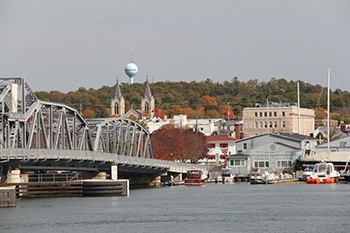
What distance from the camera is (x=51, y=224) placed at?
80.0m

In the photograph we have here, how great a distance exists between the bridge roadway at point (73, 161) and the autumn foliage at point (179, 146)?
44877 millimetres

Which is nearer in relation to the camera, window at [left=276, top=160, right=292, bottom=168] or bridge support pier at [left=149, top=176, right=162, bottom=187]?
bridge support pier at [left=149, top=176, right=162, bottom=187]

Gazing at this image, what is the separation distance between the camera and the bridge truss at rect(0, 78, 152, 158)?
→ 116 metres

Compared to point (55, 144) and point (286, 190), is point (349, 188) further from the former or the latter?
point (55, 144)

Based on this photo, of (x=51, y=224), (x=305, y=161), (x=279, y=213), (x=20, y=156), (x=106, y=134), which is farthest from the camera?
(x=305, y=161)

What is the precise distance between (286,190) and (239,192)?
5226 millimetres

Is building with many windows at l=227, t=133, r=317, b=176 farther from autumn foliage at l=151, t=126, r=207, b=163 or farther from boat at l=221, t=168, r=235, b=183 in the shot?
autumn foliage at l=151, t=126, r=207, b=163

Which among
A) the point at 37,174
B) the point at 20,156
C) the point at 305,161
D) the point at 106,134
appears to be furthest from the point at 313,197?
the point at 305,161

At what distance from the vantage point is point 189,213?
292 feet

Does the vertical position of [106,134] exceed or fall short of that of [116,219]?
it exceeds it

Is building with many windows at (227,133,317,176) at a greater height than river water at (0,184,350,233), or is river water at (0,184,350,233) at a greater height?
building with many windows at (227,133,317,176)

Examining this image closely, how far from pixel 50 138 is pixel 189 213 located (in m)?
36.1

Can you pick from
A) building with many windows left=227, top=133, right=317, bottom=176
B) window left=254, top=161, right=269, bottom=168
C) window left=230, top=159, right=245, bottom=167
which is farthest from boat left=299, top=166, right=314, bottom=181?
window left=230, top=159, right=245, bottom=167

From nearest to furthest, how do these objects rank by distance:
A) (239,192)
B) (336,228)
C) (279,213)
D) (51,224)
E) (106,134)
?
(336,228) < (51,224) < (279,213) < (239,192) < (106,134)
